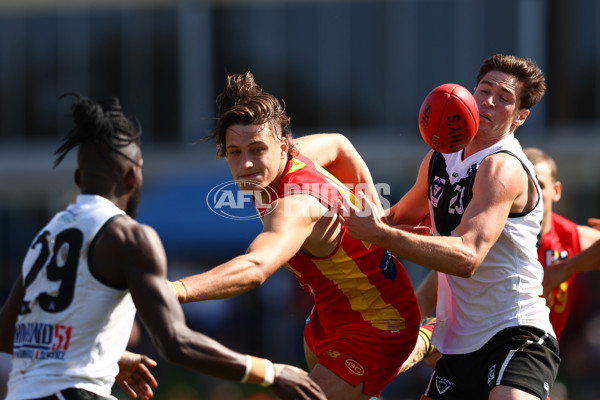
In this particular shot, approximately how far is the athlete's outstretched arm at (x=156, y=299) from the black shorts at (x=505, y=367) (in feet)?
5.84

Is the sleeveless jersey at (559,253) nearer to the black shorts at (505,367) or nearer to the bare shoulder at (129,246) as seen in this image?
the black shorts at (505,367)

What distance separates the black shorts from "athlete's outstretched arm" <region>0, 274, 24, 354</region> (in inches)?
104

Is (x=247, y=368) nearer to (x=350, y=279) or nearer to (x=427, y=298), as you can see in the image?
(x=350, y=279)

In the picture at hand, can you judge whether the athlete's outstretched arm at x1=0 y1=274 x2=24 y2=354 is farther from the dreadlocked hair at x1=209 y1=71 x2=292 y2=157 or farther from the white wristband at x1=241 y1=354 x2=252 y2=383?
the dreadlocked hair at x1=209 y1=71 x2=292 y2=157

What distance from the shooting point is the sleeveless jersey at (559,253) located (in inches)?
270

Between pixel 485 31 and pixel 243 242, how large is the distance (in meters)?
7.95

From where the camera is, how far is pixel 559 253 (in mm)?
7059

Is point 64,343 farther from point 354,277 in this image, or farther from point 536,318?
point 536,318

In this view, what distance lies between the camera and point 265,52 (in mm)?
20578

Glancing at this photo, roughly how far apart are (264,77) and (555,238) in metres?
14.0

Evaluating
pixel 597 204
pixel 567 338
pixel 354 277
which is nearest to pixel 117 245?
pixel 354 277

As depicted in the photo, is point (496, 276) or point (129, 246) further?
point (496, 276)

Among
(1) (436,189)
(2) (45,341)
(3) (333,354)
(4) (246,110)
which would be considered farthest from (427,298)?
(2) (45,341)

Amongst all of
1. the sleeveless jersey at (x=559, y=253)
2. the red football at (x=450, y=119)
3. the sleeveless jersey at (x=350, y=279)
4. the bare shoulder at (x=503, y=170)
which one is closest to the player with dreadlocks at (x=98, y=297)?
the sleeveless jersey at (x=350, y=279)
